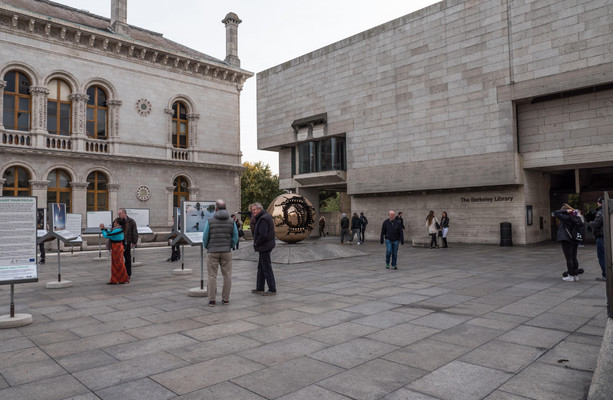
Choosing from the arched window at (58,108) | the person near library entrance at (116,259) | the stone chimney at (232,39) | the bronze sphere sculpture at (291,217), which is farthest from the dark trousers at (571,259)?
the stone chimney at (232,39)

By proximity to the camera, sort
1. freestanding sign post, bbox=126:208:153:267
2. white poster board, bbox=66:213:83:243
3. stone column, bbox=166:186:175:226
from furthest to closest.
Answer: stone column, bbox=166:186:175:226 < freestanding sign post, bbox=126:208:153:267 < white poster board, bbox=66:213:83:243

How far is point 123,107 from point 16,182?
7535 mm

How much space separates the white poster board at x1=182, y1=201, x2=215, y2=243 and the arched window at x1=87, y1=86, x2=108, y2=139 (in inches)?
765

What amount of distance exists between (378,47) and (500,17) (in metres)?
7.48

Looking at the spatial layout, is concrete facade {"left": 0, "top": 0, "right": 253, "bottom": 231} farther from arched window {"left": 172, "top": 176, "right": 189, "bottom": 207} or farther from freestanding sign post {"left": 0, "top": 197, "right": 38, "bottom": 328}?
freestanding sign post {"left": 0, "top": 197, "right": 38, "bottom": 328}

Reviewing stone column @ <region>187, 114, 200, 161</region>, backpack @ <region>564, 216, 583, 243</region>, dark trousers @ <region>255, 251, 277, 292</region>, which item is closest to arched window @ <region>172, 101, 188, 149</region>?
stone column @ <region>187, 114, 200, 161</region>

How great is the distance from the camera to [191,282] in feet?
34.7

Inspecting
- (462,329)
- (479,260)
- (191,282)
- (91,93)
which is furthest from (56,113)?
(462,329)

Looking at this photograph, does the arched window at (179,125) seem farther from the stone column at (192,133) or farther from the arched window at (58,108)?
the arched window at (58,108)

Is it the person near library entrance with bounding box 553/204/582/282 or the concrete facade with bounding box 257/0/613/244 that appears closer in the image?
the person near library entrance with bounding box 553/204/582/282

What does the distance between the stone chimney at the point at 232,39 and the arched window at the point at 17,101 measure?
14229mm

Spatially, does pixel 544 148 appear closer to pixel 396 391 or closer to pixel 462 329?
pixel 462 329

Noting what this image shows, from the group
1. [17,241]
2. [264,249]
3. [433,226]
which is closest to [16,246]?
[17,241]

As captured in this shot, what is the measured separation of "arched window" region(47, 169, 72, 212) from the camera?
2334cm
